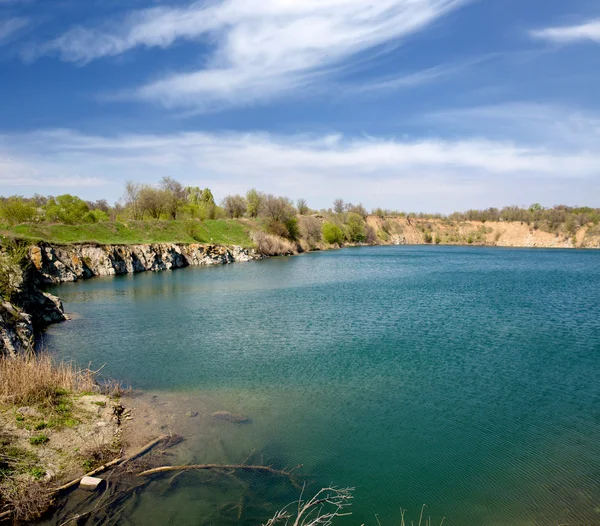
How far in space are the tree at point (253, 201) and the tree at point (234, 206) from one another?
7.07 ft

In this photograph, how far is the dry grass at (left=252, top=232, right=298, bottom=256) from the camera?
79.1m

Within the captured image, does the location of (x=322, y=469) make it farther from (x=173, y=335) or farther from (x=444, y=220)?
(x=444, y=220)

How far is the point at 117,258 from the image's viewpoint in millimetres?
56062

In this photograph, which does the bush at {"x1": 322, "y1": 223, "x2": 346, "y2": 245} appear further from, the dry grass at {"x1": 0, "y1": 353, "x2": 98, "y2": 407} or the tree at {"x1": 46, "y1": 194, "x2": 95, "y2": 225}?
the dry grass at {"x1": 0, "y1": 353, "x2": 98, "y2": 407}

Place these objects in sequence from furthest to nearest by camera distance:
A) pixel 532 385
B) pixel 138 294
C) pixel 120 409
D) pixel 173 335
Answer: pixel 138 294 < pixel 173 335 < pixel 532 385 < pixel 120 409

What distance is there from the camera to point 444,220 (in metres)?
168

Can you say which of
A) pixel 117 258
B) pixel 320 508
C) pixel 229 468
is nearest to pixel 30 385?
pixel 229 468

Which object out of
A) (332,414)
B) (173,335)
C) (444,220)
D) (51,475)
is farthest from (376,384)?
(444,220)

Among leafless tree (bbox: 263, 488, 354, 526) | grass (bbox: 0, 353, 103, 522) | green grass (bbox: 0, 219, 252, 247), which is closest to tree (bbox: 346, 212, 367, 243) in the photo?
green grass (bbox: 0, 219, 252, 247)

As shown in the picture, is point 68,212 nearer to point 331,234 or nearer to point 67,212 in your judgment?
point 67,212

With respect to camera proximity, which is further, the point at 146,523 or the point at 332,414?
the point at 332,414

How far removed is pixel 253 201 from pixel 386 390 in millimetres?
87317

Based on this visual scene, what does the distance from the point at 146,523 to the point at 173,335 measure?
15.6 metres

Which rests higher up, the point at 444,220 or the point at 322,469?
the point at 444,220
